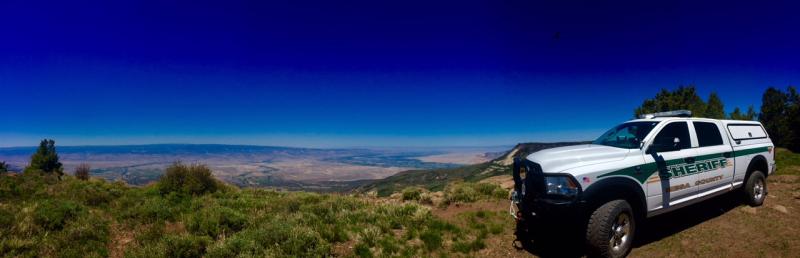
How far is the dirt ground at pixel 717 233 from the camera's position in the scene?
6008mm

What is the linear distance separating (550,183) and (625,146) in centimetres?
208

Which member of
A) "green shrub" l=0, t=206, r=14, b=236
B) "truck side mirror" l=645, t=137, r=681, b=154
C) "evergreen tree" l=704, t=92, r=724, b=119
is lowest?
"green shrub" l=0, t=206, r=14, b=236

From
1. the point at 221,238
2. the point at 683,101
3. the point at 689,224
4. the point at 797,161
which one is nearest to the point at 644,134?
the point at 689,224

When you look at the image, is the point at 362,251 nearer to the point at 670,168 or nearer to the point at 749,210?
the point at 670,168

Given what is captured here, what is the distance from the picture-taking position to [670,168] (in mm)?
6219

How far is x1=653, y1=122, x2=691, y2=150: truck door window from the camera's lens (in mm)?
6563

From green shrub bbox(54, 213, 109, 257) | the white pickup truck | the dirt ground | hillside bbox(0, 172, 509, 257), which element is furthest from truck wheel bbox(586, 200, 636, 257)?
green shrub bbox(54, 213, 109, 257)

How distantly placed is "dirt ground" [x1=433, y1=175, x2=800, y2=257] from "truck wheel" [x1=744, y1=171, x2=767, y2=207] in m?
0.18

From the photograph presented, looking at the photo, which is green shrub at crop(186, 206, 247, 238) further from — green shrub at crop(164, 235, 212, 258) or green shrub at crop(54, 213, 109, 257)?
green shrub at crop(54, 213, 109, 257)

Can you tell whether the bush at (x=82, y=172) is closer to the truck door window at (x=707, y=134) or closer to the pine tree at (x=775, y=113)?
the truck door window at (x=707, y=134)

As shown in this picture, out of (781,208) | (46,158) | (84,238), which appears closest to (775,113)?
(781,208)

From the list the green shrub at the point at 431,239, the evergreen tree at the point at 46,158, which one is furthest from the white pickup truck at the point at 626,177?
the evergreen tree at the point at 46,158

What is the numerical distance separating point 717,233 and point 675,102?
2664 centimetres

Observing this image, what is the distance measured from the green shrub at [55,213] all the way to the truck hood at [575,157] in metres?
10.7
